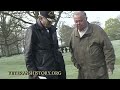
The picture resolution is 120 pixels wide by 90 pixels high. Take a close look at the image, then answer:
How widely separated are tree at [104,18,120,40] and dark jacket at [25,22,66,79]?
80 centimetres

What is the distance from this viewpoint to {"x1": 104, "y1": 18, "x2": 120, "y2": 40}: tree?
564cm

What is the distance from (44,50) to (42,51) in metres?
0.03

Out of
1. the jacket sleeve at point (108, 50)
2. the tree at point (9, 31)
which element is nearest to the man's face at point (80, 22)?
the jacket sleeve at point (108, 50)

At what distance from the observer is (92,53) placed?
569 cm

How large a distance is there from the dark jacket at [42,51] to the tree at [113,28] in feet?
2.63

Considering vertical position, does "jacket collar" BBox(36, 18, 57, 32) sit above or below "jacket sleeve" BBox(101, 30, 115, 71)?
above

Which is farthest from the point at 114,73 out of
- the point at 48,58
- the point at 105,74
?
the point at 48,58

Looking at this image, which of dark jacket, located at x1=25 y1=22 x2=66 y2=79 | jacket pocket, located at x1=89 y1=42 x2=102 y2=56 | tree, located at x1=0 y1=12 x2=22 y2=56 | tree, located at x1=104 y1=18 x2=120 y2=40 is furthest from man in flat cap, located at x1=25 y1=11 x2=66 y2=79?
tree, located at x1=104 y1=18 x2=120 y2=40

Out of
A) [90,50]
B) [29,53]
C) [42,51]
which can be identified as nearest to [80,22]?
[90,50]

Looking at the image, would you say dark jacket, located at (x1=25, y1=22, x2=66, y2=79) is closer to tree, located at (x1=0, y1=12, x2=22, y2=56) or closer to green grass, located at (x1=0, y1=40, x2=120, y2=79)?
green grass, located at (x1=0, y1=40, x2=120, y2=79)

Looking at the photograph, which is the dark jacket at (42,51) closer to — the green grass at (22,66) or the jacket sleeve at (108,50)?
the green grass at (22,66)

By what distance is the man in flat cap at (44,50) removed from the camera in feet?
18.4
